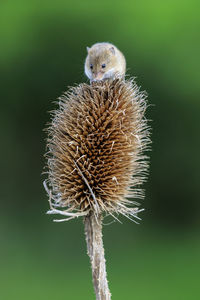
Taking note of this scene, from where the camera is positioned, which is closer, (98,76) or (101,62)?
(98,76)

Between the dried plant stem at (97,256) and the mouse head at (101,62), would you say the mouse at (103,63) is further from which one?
the dried plant stem at (97,256)

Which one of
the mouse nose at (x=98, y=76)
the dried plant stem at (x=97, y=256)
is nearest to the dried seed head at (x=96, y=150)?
the dried plant stem at (x=97, y=256)

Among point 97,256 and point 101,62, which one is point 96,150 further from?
point 101,62

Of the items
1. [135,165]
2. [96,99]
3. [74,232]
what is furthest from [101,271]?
Answer: [74,232]

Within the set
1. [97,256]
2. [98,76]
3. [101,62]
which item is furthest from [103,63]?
[97,256]

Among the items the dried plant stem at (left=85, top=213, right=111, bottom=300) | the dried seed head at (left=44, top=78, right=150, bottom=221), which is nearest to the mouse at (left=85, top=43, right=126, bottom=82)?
the dried seed head at (left=44, top=78, right=150, bottom=221)
